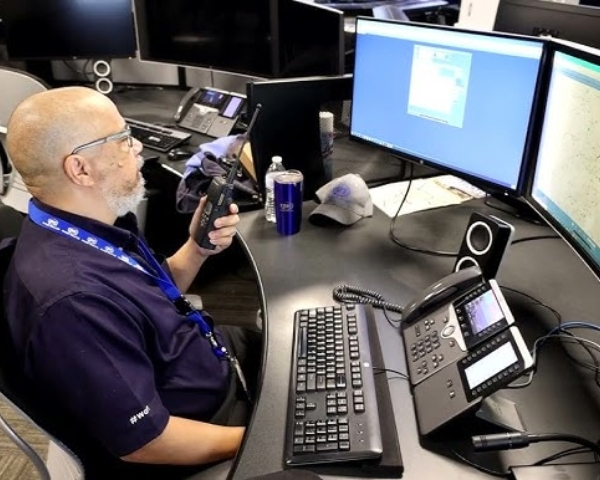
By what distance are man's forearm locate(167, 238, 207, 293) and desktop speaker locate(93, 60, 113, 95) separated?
1.54 m

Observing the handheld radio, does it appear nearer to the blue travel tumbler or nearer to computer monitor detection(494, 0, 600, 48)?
the blue travel tumbler

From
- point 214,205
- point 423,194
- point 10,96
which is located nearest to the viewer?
point 214,205

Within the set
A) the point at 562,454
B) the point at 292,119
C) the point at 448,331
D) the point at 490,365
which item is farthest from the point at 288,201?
the point at 562,454

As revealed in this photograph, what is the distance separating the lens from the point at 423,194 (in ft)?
5.92

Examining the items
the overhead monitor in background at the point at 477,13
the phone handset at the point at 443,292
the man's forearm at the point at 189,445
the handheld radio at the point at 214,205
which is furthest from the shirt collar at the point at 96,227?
the overhead monitor in background at the point at 477,13

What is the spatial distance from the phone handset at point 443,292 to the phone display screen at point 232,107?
1415 millimetres

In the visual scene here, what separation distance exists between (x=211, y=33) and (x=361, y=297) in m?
1.64

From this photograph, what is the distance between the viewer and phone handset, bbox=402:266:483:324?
1168 mm

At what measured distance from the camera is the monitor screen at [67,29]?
2604mm

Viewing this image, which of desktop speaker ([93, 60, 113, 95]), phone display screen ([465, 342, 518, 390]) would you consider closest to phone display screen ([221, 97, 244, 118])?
desktop speaker ([93, 60, 113, 95])

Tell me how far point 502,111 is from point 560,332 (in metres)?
0.50

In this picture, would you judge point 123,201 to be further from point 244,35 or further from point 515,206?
point 244,35

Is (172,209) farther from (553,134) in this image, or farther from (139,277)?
(553,134)

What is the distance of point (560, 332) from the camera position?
1.17 meters
